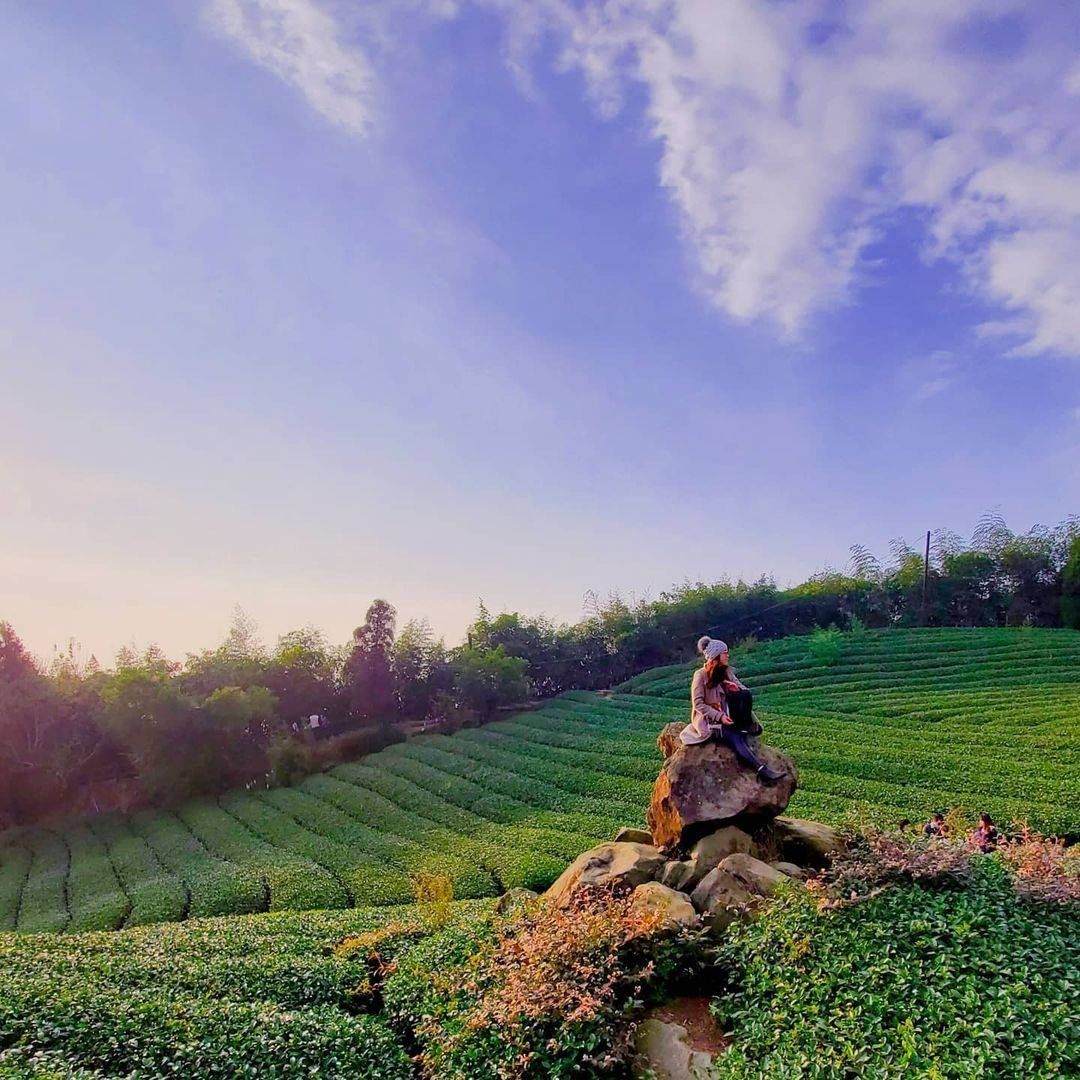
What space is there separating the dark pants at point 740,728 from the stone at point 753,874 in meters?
1.24

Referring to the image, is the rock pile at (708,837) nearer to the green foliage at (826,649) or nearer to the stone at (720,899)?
the stone at (720,899)

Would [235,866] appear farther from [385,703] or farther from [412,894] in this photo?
[385,703]

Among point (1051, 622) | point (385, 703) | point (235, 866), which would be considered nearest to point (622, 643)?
point (385, 703)

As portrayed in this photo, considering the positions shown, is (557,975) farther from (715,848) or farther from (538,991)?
(715,848)

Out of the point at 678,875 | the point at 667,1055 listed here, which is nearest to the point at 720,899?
the point at 678,875

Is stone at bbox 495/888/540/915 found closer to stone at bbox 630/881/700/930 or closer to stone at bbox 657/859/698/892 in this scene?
stone at bbox 630/881/700/930

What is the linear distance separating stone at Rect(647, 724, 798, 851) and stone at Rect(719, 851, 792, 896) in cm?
70

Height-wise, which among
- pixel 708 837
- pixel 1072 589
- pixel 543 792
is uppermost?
Answer: pixel 1072 589

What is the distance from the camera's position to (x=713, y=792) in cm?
834

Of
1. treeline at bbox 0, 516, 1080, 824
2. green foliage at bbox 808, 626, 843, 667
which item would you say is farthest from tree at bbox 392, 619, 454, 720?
green foliage at bbox 808, 626, 843, 667

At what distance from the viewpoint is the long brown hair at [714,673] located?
8547mm

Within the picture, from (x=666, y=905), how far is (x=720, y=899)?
1.86 feet

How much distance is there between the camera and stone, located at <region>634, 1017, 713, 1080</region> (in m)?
5.21

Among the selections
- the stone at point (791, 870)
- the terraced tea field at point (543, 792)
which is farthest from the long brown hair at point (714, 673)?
the terraced tea field at point (543, 792)
